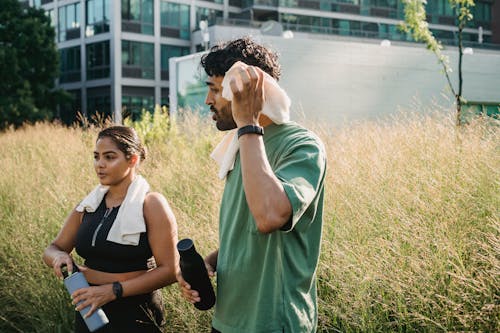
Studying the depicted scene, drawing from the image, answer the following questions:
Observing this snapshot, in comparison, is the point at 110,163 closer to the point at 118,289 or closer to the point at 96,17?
the point at 118,289

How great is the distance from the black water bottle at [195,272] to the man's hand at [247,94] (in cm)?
56

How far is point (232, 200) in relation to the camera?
7.20 ft

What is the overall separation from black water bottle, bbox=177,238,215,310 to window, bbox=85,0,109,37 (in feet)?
128

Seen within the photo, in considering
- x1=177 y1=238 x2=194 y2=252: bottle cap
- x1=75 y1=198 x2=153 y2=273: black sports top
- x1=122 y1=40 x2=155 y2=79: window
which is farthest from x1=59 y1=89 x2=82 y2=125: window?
x1=177 y1=238 x2=194 y2=252: bottle cap

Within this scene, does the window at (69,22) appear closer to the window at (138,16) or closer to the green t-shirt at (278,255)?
the window at (138,16)

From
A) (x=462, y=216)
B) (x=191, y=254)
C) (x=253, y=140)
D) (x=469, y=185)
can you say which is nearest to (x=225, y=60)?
(x=253, y=140)

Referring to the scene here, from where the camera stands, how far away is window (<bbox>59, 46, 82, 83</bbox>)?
135 ft

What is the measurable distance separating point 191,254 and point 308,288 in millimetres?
451

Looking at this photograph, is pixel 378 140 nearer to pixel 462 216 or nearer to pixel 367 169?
pixel 367 169

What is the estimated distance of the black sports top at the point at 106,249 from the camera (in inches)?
119

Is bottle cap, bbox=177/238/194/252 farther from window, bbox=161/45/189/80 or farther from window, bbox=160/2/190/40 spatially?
window, bbox=160/2/190/40

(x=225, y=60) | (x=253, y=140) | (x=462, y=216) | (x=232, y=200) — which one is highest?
(x=225, y=60)

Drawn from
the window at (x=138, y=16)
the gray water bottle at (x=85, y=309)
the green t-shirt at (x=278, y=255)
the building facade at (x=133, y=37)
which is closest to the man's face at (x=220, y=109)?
the green t-shirt at (x=278, y=255)

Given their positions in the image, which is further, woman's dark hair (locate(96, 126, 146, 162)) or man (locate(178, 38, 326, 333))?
woman's dark hair (locate(96, 126, 146, 162))
